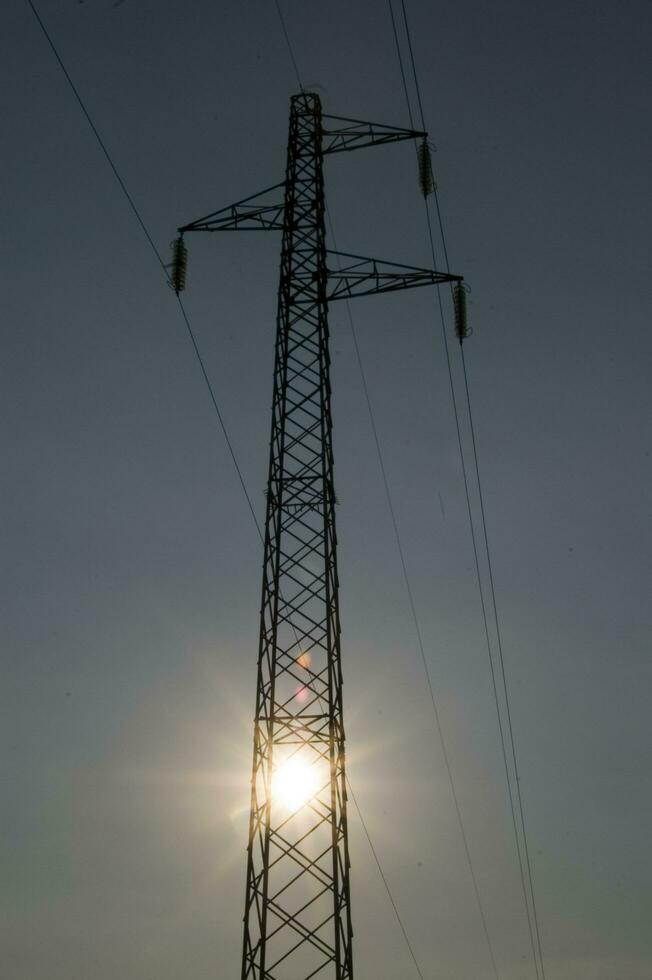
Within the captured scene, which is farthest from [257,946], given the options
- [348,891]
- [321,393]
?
[321,393]

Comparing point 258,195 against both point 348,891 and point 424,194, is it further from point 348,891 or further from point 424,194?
point 348,891

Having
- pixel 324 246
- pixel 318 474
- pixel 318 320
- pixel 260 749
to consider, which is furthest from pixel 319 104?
pixel 260 749

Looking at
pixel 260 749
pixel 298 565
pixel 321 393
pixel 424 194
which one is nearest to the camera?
pixel 260 749

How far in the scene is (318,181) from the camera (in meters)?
25.4

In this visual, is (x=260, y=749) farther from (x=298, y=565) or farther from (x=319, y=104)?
(x=319, y=104)

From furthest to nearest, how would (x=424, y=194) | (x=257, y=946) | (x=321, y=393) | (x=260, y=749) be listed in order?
1. (x=424, y=194)
2. (x=321, y=393)
3. (x=260, y=749)
4. (x=257, y=946)

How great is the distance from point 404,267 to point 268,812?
1321cm

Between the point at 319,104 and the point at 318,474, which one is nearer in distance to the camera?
the point at 318,474

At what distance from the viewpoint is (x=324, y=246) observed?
24875 millimetres

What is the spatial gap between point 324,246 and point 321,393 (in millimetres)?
3929

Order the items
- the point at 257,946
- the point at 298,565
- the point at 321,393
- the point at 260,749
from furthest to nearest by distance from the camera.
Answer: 1. the point at 321,393
2. the point at 298,565
3. the point at 260,749
4. the point at 257,946

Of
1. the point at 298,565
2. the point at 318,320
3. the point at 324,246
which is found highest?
the point at 324,246

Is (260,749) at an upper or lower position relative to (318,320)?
lower

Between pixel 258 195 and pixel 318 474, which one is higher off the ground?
pixel 258 195
